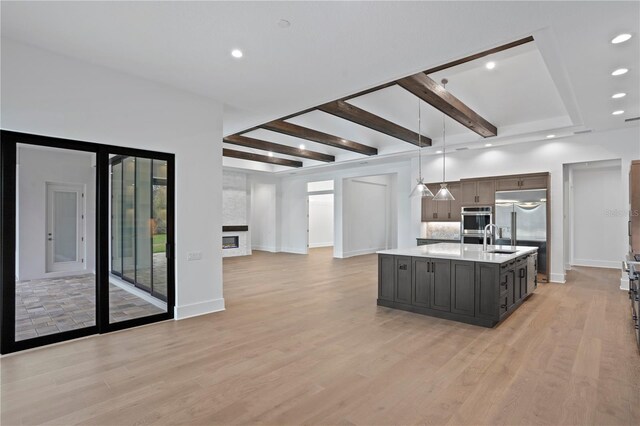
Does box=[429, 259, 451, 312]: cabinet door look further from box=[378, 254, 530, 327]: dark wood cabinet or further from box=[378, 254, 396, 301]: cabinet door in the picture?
box=[378, 254, 396, 301]: cabinet door

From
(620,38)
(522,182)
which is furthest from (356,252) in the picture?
(620,38)

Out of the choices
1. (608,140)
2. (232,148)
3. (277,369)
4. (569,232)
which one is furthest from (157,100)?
(569,232)

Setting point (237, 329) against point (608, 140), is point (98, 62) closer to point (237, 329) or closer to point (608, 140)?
point (237, 329)

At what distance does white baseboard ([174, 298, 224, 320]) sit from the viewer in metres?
4.48

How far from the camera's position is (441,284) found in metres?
4.57

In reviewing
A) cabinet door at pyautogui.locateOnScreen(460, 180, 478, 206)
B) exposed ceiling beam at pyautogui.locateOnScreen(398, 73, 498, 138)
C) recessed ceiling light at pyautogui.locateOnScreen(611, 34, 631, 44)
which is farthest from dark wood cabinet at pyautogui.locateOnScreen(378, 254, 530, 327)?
cabinet door at pyautogui.locateOnScreen(460, 180, 478, 206)

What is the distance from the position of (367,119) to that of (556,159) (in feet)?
13.6

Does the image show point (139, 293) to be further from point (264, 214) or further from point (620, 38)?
point (264, 214)

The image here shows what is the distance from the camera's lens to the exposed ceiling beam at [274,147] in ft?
25.2

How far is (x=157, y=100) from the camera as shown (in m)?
4.34

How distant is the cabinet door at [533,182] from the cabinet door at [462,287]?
149 inches

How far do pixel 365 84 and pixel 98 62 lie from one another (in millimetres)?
3074

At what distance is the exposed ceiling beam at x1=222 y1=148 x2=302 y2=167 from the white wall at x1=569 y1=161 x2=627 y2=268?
766cm

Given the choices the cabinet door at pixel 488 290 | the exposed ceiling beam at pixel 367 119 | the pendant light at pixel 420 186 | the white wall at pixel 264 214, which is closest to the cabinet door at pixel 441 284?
the cabinet door at pixel 488 290
